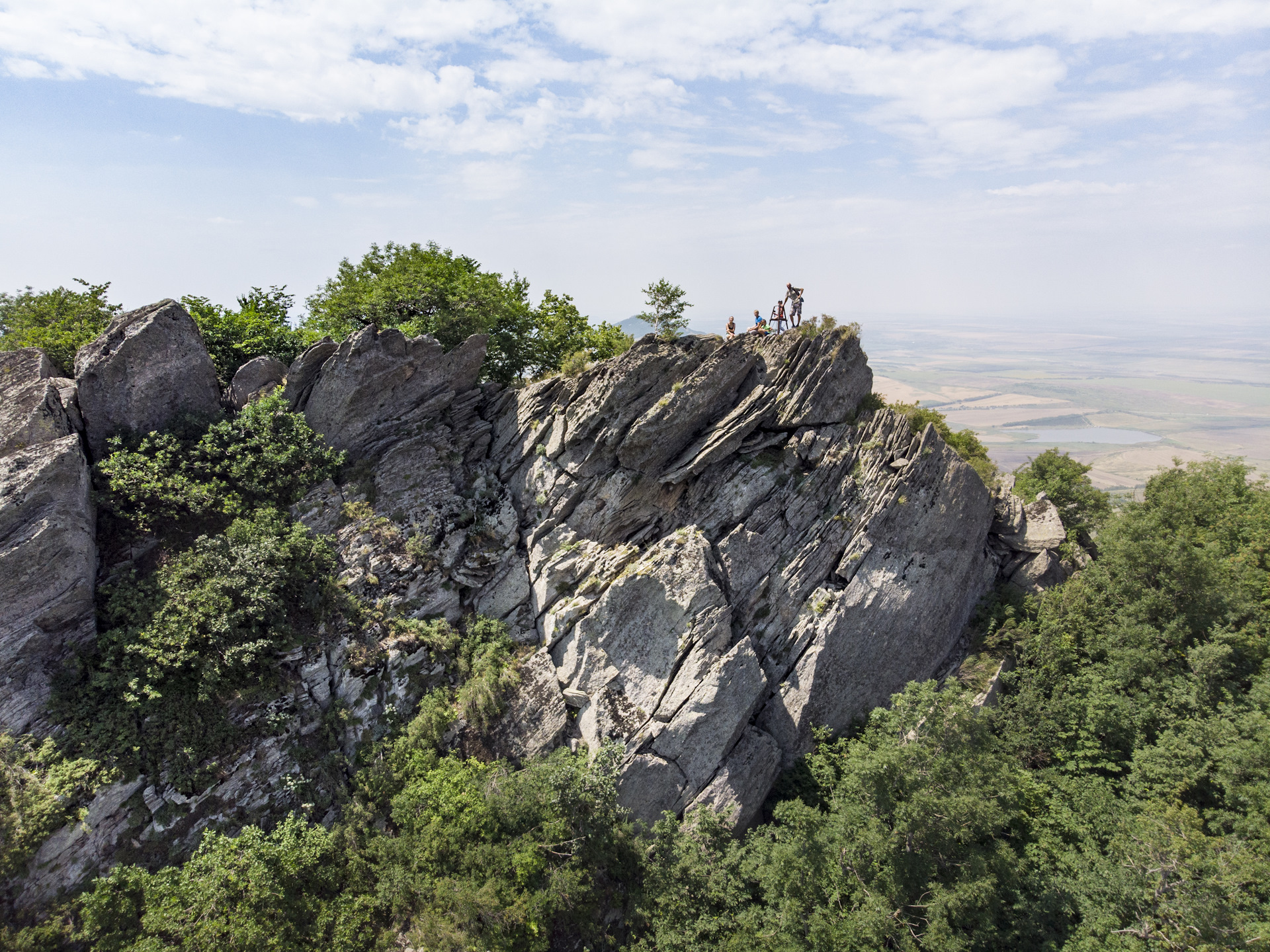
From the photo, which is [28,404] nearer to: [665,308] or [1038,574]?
[665,308]

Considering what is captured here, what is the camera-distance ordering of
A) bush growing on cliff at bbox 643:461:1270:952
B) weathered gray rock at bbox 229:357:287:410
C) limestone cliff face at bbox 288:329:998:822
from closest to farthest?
bush growing on cliff at bbox 643:461:1270:952
limestone cliff face at bbox 288:329:998:822
weathered gray rock at bbox 229:357:287:410

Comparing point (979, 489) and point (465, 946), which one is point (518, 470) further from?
point (979, 489)

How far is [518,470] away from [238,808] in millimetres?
15740

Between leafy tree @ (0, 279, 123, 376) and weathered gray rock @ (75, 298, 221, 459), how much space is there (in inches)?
134

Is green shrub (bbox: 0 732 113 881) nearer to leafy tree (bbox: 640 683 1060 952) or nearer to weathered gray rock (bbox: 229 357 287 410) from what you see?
weathered gray rock (bbox: 229 357 287 410)

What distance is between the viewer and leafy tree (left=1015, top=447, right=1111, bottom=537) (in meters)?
29.8

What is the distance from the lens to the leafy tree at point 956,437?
24125 millimetres

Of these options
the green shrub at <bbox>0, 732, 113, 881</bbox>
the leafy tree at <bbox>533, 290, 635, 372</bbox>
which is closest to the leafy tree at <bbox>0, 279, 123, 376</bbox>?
the green shrub at <bbox>0, 732, 113, 881</bbox>

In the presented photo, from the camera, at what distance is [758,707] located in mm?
21016

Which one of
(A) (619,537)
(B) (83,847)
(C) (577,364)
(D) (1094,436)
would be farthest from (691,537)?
(D) (1094,436)

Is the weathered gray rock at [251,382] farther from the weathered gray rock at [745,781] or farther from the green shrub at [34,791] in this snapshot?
the weathered gray rock at [745,781]

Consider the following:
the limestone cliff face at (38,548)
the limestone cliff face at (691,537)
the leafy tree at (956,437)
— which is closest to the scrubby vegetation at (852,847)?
the limestone cliff face at (691,537)

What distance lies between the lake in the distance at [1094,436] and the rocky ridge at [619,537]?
15812 centimetres

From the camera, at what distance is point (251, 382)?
23422 mm
